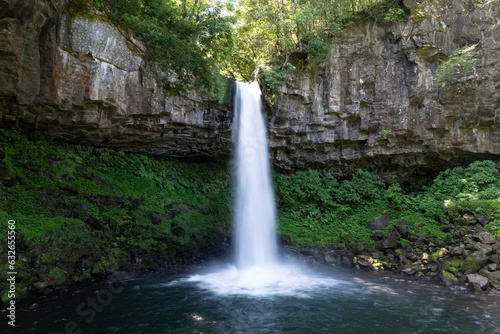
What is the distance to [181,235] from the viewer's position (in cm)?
1194

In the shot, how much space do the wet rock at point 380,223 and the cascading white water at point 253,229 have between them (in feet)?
14.7

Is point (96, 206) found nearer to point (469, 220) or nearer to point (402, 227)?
point (402, 227)

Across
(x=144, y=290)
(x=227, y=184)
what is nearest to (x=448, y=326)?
(x=144, y=290)

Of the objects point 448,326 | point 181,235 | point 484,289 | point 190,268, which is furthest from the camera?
point 181,235

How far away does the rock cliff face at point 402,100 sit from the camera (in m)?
12.6

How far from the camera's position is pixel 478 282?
8.27 metres

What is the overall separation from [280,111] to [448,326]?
10.7m

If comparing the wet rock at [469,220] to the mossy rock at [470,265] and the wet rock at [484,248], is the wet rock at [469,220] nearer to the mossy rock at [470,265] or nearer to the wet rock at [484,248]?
the wet rock at [484,248]

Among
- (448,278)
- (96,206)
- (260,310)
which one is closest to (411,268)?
(448,278)

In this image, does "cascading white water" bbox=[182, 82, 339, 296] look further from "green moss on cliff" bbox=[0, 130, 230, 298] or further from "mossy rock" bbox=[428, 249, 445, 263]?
"mossy rock" bbox=[428, 249, 445, 263]

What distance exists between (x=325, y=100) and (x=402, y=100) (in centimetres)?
373

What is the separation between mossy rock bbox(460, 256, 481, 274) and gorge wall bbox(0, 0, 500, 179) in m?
6.29

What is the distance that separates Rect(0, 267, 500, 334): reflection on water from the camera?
234 inches

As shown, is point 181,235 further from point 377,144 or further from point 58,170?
point 377,144
